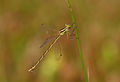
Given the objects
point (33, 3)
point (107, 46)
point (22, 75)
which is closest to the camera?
point (22, 75)

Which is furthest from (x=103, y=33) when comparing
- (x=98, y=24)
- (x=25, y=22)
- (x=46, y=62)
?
(x=25, y=22)

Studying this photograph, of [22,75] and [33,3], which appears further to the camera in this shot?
[33,3]

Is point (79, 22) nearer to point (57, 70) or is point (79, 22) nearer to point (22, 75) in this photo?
point (57, 70)

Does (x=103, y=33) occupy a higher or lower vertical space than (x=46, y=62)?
higher

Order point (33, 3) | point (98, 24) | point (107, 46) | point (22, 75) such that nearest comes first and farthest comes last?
point (22, 75) < point (107, 46) < point (98, 24) < point (33, 3)

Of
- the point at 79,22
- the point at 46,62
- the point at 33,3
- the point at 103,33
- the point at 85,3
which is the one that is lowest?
the point at 46,62

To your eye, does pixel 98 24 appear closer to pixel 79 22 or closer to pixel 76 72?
pixel 79 22

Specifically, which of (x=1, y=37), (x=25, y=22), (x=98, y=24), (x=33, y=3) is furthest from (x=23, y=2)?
(x=98, y=24)
